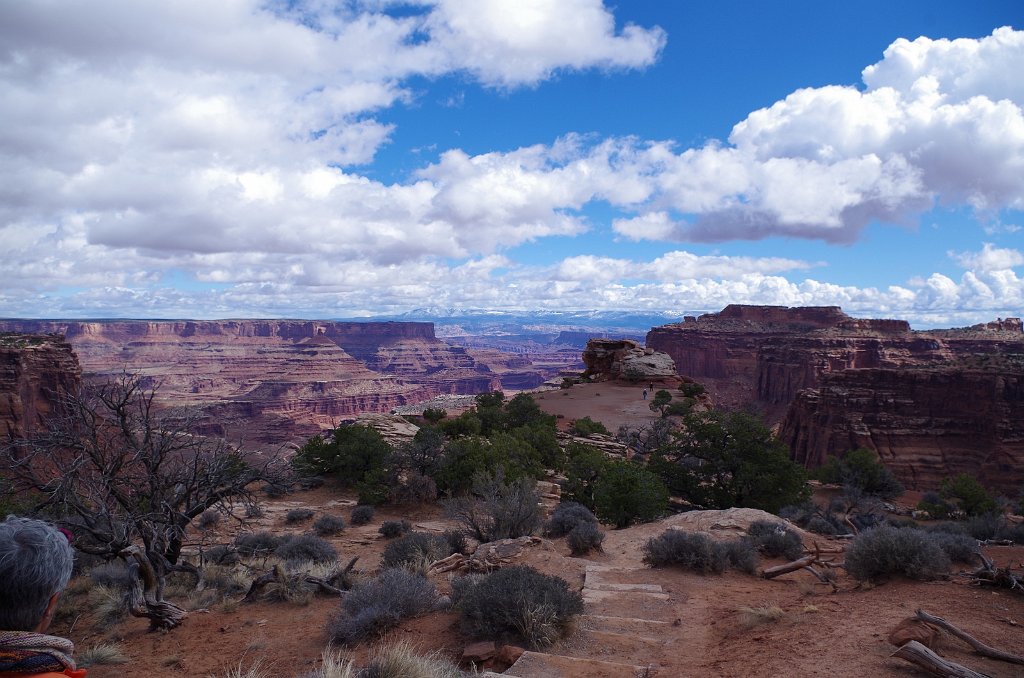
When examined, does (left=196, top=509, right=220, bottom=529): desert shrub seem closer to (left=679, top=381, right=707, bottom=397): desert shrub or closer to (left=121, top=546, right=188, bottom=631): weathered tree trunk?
(left=121, top=546, right=188, bottom=631): weathered tree trunk

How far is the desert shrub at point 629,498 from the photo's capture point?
1474cm

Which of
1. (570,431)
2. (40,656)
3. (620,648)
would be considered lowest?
(570,431)

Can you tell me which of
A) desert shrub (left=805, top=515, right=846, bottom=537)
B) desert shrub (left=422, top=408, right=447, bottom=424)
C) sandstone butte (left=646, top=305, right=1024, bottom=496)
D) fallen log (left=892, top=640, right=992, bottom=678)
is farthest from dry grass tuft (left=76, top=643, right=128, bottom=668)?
sandstone butte (left=646, top=305, right=1024, bottom=496)

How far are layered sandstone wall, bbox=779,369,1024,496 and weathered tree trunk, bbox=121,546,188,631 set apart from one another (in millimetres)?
50986

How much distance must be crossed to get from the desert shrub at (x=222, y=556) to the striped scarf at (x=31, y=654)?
952cm

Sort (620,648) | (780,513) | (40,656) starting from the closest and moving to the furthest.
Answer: (40,656) → (620,648) → (780,513)

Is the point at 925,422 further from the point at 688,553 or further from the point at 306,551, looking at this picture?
the point at 306,551

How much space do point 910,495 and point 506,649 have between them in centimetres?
4500

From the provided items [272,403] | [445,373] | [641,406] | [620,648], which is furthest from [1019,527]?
[445,373]

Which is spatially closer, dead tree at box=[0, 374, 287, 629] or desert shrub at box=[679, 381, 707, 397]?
dead tree at box=[0, 374, 287, 629]

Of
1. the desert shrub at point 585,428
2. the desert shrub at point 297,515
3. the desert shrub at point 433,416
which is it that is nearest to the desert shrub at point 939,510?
the desert shrub at point 585,428

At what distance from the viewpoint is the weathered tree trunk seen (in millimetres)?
7660

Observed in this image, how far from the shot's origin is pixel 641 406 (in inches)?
1559

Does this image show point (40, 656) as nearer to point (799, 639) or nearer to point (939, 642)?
point (799, 639)
